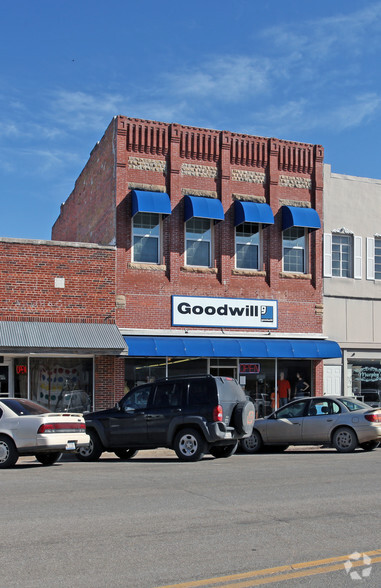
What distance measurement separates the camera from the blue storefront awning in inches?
998

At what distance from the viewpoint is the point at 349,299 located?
26797mm

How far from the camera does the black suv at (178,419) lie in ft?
52.3

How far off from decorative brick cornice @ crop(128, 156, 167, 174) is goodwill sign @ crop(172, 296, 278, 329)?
170 inches

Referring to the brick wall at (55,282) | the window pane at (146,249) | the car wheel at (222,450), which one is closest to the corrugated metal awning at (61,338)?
the brick wall at (55,282)

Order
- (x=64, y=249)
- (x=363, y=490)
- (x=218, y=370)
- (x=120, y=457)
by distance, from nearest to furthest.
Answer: (x=363, y=490) < (x=120, y=457) < (x=64, y=249) < (x=218, y=370)

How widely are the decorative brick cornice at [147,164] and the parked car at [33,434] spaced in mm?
11107

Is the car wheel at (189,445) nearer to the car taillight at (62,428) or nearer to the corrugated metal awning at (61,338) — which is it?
the car taillight at (62,428)

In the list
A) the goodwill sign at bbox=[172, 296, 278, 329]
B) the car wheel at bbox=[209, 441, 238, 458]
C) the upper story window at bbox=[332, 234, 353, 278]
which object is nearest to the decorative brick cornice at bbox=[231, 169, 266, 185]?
the upper story window at bbox=[332, 234, 353, 278]

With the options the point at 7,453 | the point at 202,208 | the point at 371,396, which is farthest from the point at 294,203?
the point at 7,453

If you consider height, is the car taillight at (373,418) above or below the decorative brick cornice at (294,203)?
below

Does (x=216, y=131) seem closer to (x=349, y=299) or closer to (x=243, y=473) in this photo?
(x=349, y=299)

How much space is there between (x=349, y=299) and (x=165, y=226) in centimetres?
Answer: 751

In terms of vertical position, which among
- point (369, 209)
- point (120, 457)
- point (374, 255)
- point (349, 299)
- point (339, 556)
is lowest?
point (120, 457)

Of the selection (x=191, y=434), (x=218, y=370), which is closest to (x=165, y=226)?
(x=218, y=370)
